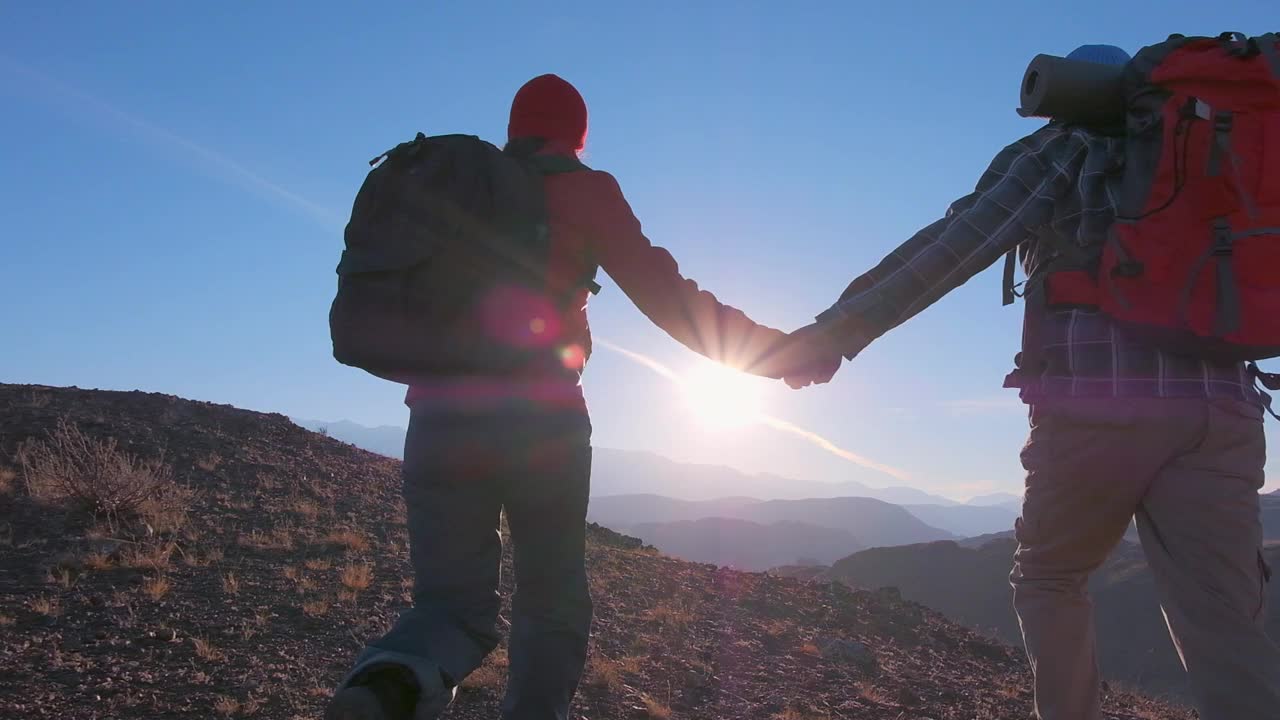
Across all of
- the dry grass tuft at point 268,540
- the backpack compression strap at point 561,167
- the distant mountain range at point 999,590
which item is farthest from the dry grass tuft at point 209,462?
the distant mountain range at point 999,590

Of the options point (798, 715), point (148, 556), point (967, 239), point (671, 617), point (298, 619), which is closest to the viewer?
point (967, 239)

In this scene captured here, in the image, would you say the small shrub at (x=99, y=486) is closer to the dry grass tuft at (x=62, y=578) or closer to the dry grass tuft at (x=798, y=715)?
the dry grass tuft at (x=62, y=578)

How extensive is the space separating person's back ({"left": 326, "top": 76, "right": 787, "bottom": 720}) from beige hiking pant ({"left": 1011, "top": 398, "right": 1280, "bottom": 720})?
1212 millimetres

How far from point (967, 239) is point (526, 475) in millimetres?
1489

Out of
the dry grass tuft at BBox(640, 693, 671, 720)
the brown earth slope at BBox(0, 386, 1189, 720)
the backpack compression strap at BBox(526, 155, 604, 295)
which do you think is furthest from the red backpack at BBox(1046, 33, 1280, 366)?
the brown earth slope at BBox(0, 386, 1189, 720)

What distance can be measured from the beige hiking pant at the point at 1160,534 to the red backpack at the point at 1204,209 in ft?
0.65

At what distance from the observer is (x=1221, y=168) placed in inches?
70.6

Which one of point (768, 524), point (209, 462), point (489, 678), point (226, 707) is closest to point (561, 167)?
point (226, 707)

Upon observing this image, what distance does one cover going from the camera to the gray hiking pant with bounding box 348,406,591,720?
1835mm

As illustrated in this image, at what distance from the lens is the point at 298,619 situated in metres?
4.77

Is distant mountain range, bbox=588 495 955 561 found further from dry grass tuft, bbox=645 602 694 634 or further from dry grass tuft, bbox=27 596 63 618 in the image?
dry grass tuft, bbox=27 596 63 618

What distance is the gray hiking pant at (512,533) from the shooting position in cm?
183

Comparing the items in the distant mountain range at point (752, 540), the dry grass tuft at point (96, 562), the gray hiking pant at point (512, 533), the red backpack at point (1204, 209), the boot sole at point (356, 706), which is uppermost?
the red backpack at point (1204, 209)

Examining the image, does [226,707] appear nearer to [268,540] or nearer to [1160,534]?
[1160,534]
